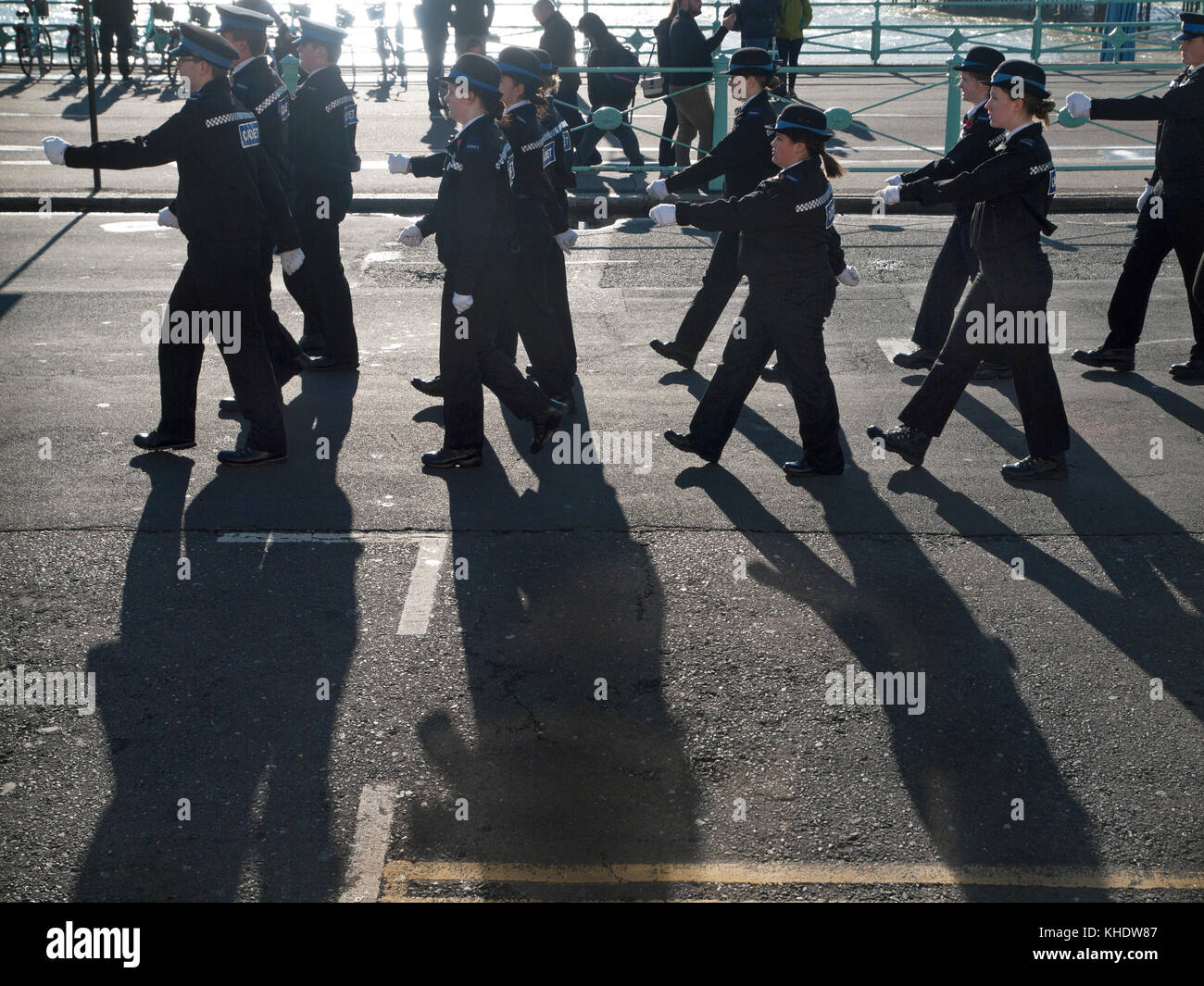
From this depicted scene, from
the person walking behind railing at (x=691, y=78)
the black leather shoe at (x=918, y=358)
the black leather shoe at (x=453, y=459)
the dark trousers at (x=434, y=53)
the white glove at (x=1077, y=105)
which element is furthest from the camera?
the dark trousers at (x=434, y=53)

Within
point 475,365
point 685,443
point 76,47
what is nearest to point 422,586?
point 475,365

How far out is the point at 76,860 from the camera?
Result: 4086 mm

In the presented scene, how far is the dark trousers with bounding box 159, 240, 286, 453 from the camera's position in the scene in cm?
704

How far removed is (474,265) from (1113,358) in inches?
178

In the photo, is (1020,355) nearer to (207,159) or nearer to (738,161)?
(738,161)

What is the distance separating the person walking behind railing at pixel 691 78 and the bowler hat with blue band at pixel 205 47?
324 inches

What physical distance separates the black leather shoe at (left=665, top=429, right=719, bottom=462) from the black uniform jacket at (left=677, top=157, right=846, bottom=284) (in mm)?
936

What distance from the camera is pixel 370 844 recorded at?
13.7 ft

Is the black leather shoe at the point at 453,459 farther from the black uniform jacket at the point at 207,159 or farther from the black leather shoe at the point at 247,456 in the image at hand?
the black uniform jacket at the point at 207,159

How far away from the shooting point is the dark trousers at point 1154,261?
852 centimetres

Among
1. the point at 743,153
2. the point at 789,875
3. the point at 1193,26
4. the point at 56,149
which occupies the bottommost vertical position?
the point at 789,875

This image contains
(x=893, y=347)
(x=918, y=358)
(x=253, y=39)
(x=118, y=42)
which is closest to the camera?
(x=253, y=39)

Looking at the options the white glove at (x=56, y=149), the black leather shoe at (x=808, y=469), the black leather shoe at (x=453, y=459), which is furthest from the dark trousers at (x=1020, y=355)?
the white glove at (x=56, y=149)

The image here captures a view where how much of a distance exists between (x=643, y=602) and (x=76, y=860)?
8.27ft
